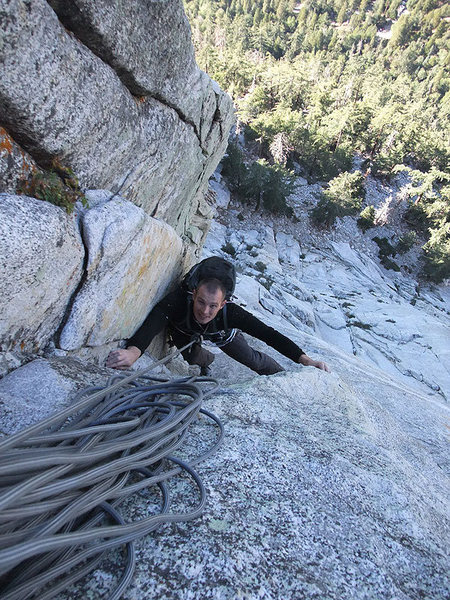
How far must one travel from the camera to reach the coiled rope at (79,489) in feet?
4.39

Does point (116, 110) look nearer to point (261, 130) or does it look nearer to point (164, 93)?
point (164, 93)

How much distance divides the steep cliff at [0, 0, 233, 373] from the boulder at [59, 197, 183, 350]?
0.5 inches

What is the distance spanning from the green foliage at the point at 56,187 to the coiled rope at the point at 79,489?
1718mm

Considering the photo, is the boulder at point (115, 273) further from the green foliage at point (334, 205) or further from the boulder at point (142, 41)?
the green foliage at point (334, 205)

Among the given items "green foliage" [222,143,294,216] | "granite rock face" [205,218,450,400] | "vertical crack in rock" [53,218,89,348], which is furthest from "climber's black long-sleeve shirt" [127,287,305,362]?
"green foliage" [222,143,294,216]

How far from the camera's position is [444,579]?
1878 millimetres

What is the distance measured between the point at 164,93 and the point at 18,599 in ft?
15.9

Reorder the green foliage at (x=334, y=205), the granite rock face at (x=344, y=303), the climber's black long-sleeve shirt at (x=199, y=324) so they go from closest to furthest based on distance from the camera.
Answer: the climber's black long-sleeve shirt at (x=199, y=324)
the granite rock face at (x=344, y=303)
the green foliage at (x=334, y=205)

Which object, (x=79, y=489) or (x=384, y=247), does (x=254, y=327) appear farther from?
(x=384, y=247)

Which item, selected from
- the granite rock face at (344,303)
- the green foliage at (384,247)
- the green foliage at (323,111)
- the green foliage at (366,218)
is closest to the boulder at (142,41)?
the granite rock face at (344,303)

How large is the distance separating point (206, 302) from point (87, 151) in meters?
2.01

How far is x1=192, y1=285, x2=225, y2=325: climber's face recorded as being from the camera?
386 centimetres

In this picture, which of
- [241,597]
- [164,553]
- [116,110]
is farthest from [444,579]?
[116,110]

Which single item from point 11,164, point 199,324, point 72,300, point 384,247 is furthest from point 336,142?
point 11,164
